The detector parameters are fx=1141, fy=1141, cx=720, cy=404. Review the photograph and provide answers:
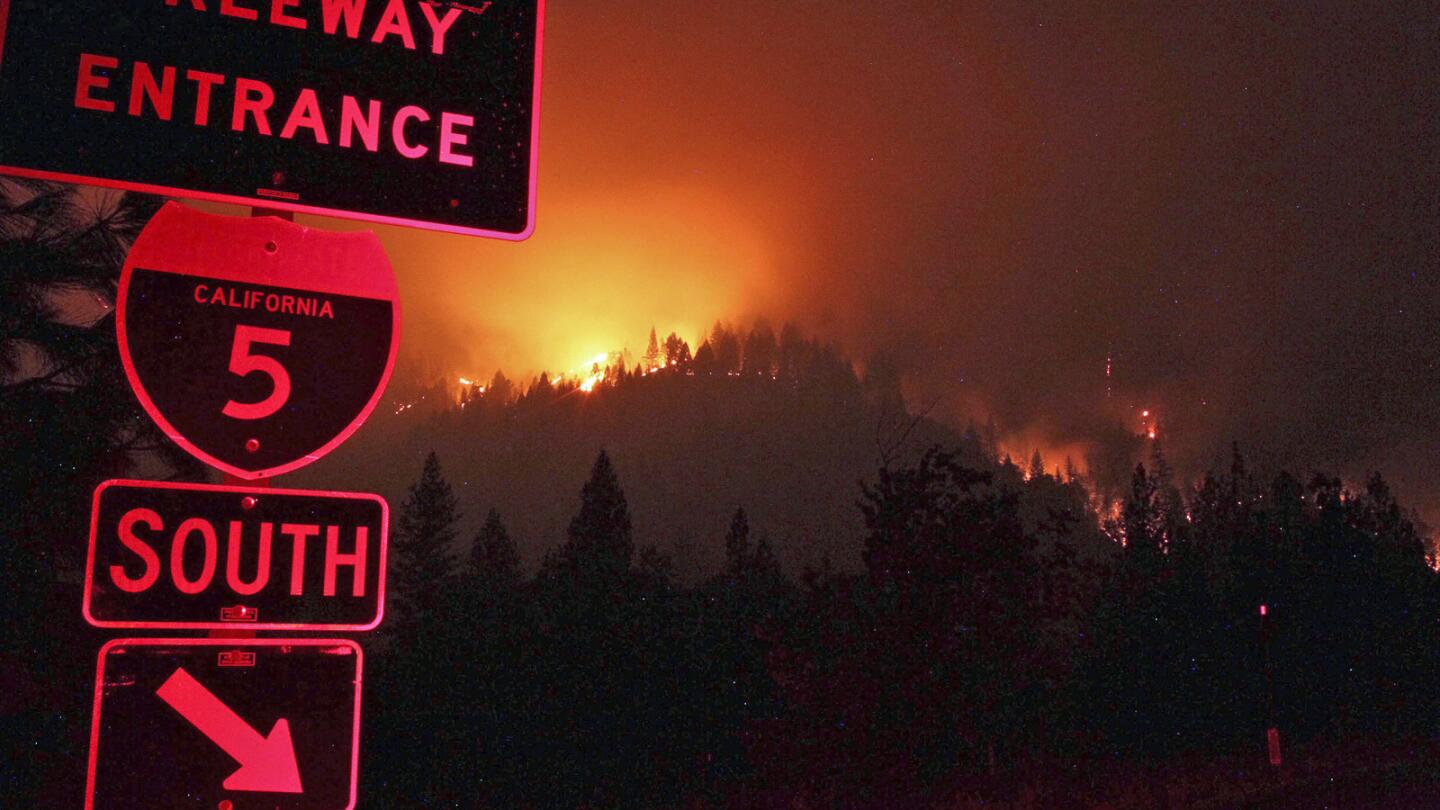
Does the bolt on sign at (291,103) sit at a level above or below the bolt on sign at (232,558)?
above

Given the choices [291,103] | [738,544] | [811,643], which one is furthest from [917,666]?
[738,544]

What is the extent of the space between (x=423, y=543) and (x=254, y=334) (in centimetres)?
7423

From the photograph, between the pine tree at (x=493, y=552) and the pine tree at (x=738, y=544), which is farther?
the pine tree at (x=493, y=552)

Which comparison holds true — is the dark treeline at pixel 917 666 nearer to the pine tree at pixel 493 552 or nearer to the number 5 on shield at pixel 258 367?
the number 5 on shield at pixel 258 367

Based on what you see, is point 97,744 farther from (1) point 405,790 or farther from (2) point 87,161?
(1) point 405,790

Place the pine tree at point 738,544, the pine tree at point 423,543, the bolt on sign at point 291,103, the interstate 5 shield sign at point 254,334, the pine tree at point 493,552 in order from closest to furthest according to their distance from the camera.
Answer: the interstate 5 shield sign at point 254,334, the bolt on sign at point 291,103, the pine tree at point 423,543, the pine tree at point 738,544, the pine tree at point 493,552

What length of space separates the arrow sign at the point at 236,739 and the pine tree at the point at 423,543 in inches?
2727

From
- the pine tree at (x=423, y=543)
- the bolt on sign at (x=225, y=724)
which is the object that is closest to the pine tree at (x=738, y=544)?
the pine tree at (x=423, y=543)

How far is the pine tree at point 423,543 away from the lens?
7062 centimetres

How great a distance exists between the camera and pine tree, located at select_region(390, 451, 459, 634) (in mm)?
70625

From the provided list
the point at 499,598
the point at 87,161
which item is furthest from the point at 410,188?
the point at 499,598

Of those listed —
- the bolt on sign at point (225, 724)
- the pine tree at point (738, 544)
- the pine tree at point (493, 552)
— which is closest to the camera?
the bolt on sign at point (225, 724)

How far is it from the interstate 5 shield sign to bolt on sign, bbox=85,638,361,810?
45cm

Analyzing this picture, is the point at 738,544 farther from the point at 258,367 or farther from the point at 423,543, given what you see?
the point at 258,367
